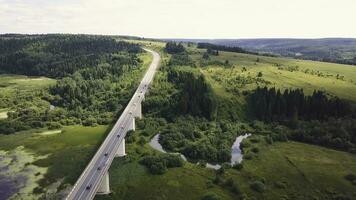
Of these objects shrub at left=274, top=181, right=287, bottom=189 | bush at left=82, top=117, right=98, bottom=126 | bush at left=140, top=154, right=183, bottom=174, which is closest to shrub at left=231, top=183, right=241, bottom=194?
shrub at left=274, top=181, right=287, bottom=189

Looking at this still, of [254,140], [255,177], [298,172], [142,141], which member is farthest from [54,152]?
[298,172]

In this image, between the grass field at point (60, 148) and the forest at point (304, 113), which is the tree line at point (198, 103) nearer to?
the forest at point (304, 113)

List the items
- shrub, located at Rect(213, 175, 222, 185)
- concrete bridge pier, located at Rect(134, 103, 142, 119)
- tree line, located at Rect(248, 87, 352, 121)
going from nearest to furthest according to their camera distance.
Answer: shrub, located at Rect(213, 175, 222, 185) → concrete bridge pier, located at Rect(134, 103, 142, 119) → tree line, located at Rect(248, 87, 352, 121)

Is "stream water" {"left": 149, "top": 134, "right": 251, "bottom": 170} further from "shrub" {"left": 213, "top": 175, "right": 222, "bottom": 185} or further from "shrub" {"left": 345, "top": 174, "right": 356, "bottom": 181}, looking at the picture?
"shrub" {"left": 345, "top": 174, "right": 356, "bottom": 181}

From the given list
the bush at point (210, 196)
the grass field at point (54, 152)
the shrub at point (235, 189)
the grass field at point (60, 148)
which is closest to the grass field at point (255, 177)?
the shrub at point (235, 189)

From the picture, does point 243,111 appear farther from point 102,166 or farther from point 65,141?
point 102,166

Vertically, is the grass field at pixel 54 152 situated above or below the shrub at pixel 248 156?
below

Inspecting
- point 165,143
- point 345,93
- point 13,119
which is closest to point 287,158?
point 165,143

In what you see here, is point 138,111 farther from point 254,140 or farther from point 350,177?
point 350,177
